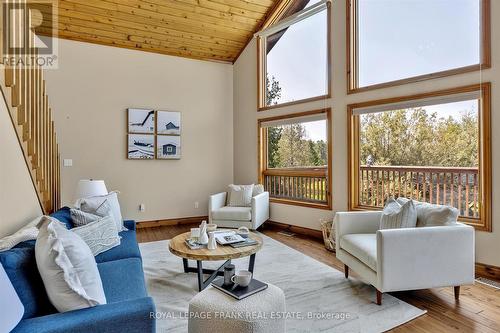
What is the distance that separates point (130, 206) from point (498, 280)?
16.1ft

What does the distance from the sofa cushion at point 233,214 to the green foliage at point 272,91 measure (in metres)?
1.94

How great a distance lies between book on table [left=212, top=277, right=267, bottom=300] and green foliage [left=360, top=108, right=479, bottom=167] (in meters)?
2.78

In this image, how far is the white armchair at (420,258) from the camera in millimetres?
2168

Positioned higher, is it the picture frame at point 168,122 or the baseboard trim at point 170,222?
the picture frame at point 168,122

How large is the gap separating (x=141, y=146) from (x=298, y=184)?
8.99 ft

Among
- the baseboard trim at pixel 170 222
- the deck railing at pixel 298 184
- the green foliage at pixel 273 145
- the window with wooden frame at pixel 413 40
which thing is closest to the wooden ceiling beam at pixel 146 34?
the green foliage at pixel 273 145

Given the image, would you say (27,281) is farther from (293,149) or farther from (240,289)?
(293,149)

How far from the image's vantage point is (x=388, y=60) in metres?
3.63

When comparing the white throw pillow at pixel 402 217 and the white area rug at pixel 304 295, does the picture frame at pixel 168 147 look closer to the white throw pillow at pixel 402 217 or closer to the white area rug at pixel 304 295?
the white area rug at pixel 304 295

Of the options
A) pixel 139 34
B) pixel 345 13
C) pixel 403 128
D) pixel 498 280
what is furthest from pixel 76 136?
pixel 498 280

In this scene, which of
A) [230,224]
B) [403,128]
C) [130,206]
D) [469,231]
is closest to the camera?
[469,231]

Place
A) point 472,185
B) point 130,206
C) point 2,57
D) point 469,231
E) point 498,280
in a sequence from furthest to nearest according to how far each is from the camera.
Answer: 1. point 130,206
2. point 472,185
3. point 498,280
4. point 469,231
5. point 2,57

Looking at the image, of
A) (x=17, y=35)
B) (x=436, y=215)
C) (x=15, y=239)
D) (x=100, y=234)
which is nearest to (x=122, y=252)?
(x=100, y=234)

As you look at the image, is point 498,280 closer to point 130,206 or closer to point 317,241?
point 317,241
